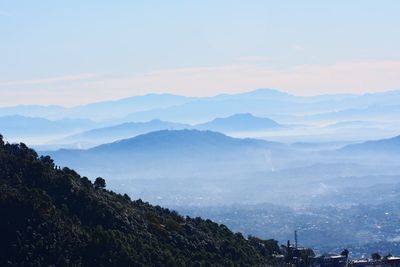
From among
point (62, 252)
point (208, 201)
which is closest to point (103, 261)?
point (62, 252)

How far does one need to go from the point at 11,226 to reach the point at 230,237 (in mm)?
10983

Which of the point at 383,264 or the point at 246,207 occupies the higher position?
the point at 246,207

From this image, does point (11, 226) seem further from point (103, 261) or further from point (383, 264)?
point (383, 264)

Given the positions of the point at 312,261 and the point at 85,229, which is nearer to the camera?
the point at 85,229

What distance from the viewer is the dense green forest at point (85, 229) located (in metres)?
29.9

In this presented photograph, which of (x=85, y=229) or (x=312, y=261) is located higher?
(x=85, y=229)

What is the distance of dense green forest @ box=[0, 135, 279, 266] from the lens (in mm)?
29875

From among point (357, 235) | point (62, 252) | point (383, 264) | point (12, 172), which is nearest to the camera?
point (62, 252)

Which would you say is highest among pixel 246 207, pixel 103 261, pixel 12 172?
pixel 246 207

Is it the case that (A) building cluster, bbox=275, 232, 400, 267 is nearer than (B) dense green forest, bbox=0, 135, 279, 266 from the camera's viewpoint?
No

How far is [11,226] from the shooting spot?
30.5m

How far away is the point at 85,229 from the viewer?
31.8 meters

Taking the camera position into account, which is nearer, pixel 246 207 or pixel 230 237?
pixel 230 237

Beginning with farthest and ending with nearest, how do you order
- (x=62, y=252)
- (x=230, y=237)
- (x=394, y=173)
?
(x=394, y=173)
(x=230, y=237)
(x=62, y=252)
